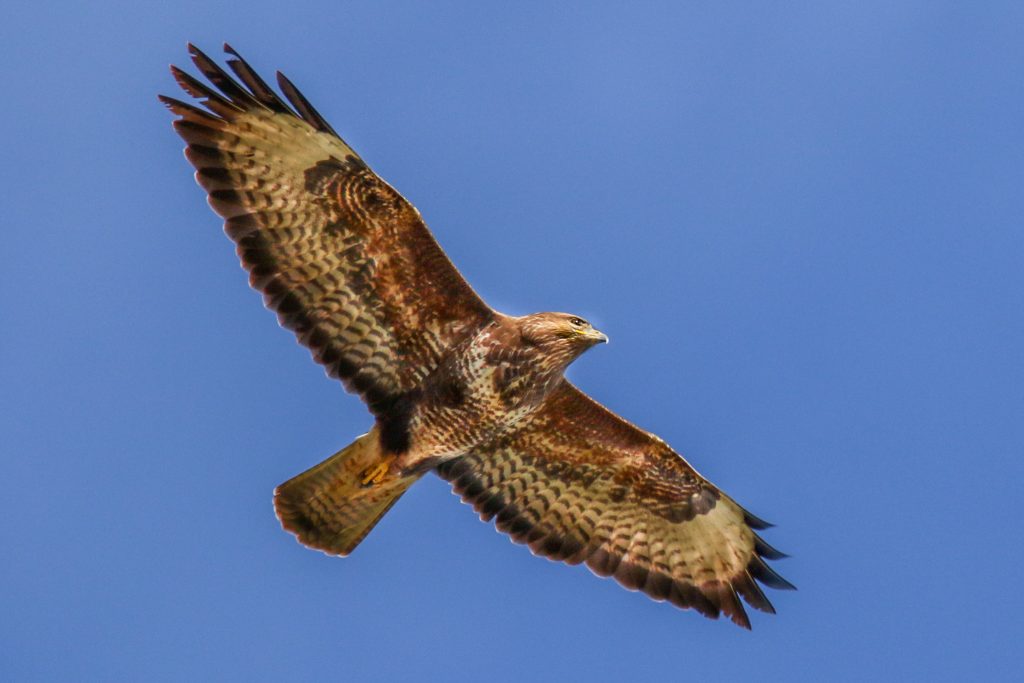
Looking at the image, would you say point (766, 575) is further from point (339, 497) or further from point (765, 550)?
point (339, 497)

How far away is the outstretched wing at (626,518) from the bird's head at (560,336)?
5.02 ft

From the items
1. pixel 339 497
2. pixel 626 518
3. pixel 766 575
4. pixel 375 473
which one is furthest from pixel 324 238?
pixel 766 575

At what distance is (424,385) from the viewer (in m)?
13.1

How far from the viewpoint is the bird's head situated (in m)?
12.6

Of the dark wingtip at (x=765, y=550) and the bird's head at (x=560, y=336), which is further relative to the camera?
the dark wingtip at (x=765, y=550)

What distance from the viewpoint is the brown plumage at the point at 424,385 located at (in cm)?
1229

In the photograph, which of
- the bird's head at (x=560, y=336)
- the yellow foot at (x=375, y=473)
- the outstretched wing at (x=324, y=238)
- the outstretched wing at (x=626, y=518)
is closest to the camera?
the outstretched wing at (x=324, y=238)

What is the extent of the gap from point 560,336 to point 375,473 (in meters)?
1.97

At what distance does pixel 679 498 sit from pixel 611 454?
0.80 metres

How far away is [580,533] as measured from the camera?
14.2 metres

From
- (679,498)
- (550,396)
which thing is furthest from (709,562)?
(550,396)

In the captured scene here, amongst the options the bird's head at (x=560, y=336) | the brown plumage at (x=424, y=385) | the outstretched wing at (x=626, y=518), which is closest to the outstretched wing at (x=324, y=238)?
the brown plumage at (x=424, y=385)

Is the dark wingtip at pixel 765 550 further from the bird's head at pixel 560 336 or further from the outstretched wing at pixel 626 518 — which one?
the bird's head at pixel 560 336

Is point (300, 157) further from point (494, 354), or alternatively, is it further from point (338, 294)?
point (494, 354)
